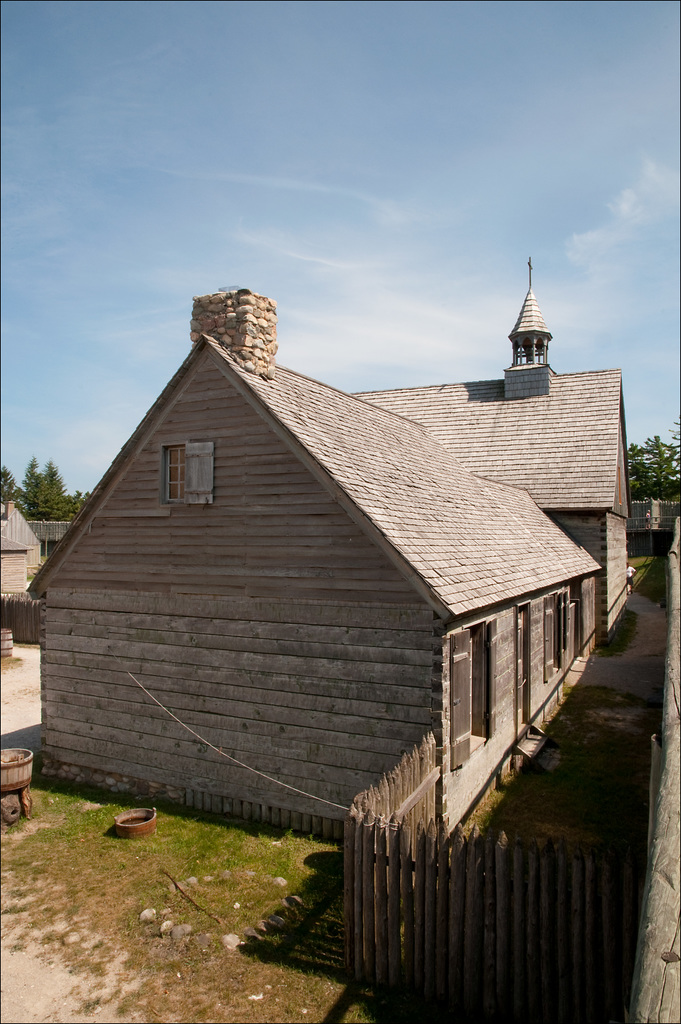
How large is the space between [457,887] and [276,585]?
498 cm

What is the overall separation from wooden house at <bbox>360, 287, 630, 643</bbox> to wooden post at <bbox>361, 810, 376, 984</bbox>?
698 inches

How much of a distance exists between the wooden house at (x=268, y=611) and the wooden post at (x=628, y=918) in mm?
3165

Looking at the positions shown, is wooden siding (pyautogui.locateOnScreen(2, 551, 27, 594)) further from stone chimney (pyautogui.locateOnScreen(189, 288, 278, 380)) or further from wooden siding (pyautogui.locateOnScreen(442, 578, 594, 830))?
wooden siding (pyautogui.locateOnScreen(442, 578, 594, 830))

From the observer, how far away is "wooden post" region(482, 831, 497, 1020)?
571 cm

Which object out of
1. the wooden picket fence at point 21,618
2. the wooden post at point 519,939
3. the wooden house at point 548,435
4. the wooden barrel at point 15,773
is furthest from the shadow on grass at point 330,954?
the wooden picket fence at point 21,618

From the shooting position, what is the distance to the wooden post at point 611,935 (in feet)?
17.2

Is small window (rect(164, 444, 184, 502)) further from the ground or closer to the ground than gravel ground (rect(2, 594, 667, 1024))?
further from the ground

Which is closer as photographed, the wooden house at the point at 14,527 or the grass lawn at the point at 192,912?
the grass lawn at the point at 192,912

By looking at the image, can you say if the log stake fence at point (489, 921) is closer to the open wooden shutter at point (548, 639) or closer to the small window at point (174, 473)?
the small window at point (174, 473)

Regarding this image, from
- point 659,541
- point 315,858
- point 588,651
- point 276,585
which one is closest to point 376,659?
point 276,585

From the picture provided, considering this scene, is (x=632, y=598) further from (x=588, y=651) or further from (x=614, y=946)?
(x=614, y=946)

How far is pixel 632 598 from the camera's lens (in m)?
33.8

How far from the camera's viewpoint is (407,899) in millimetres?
6043

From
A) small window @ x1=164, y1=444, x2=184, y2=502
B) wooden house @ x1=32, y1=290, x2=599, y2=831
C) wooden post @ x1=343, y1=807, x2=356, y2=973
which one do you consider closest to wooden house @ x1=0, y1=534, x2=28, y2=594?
wooden house @ x1=32, y1=290, x2=599, y2=831
